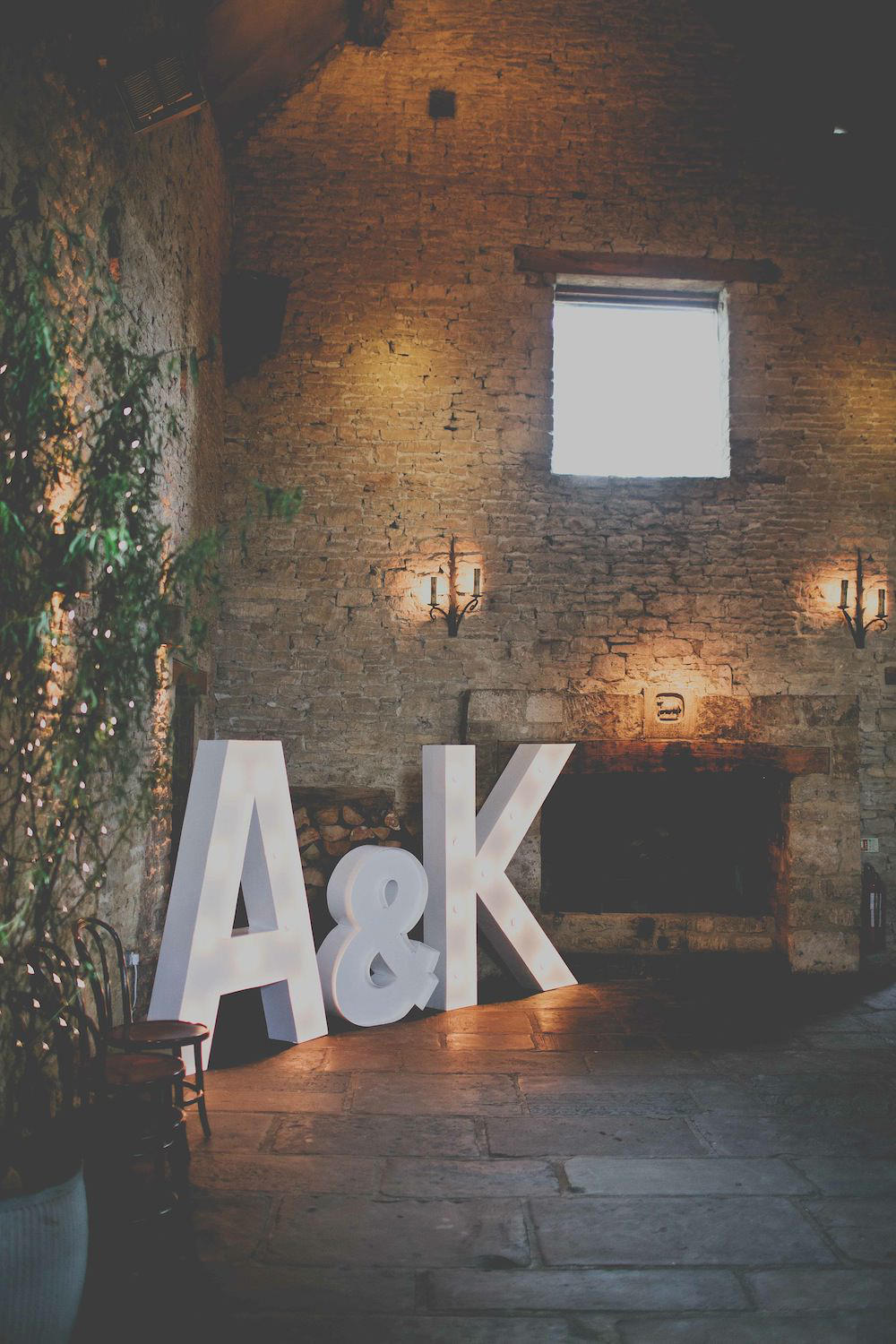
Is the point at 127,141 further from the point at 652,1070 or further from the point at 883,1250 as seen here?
the point at 883,1250

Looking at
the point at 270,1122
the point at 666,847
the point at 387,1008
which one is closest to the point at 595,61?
the point at 666,847

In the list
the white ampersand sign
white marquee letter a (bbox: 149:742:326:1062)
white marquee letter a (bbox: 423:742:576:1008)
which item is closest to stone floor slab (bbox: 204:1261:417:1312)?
white marquee letter a (bbox: 149:742:326:1062)

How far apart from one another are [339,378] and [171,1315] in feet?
17.0

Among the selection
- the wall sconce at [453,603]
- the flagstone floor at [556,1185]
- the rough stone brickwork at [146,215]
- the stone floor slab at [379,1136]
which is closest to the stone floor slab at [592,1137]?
the flagstone floor at [556,1185]

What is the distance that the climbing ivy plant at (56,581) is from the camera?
2721 mm

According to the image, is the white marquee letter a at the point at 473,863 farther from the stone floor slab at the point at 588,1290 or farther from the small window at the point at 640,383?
the stone floor slab at the point at 588,1290

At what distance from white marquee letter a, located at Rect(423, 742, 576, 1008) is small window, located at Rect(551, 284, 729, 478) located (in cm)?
207

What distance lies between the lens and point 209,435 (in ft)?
19.4

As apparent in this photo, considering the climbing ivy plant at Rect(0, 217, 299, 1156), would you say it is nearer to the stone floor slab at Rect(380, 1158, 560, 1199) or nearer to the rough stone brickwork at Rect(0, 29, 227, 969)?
the rough stone brickwork at Rect(0, 29, 227, 969)

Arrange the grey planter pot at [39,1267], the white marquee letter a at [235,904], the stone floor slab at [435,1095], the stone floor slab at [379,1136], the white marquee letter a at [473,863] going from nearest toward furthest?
1. the grey planter pot at [39,1267]
2. the stone floor slab at [379,1136]
3. the stone floor slab at [435,1095]
4. the white marquee letter a at [235,904]
5. the white marquee letter a at [473,863]

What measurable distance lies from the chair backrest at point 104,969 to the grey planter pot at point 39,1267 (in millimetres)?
743

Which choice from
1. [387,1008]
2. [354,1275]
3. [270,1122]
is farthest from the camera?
[387,1008]

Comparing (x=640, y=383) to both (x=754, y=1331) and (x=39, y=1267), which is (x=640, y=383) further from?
(x=39, y=1267)

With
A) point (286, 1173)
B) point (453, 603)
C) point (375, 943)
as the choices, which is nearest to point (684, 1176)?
point (286, 1173)
